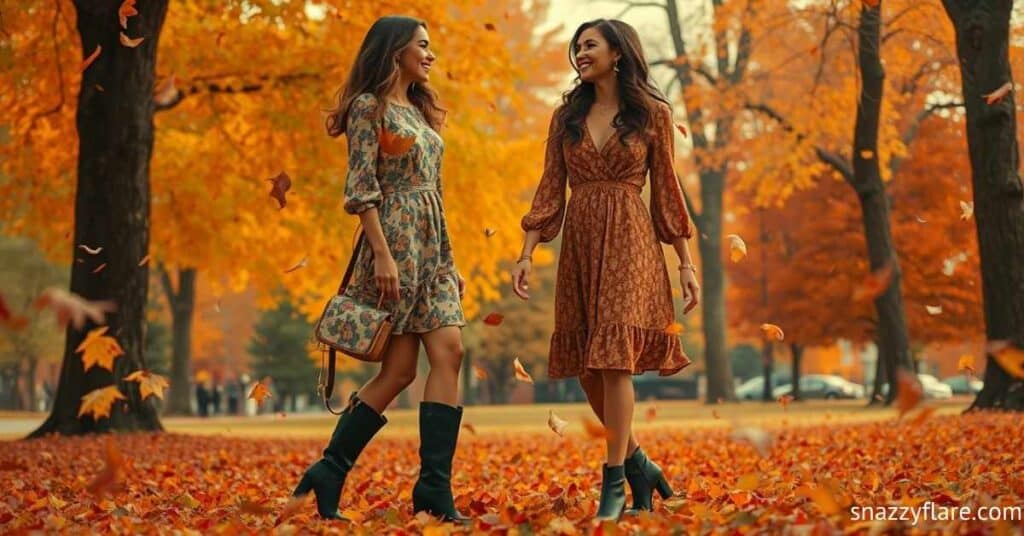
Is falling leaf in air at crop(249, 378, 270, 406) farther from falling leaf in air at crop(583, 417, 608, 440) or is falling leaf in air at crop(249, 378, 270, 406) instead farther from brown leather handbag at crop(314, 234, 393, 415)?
falling leaf in air at crop(583, 417, 608, 440)

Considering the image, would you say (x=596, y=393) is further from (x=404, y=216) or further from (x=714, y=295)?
(x=714, y=295)

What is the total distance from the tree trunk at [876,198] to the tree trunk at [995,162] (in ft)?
15.0

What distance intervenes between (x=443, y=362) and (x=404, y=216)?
0.61 m

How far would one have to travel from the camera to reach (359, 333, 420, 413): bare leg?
569 cm

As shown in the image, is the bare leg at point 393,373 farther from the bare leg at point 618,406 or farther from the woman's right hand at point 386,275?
the bare leg at point 618,406

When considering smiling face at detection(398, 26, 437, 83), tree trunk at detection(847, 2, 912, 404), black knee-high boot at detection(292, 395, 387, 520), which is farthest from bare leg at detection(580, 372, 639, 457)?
tree trunk at detection(847, 2, 912, 404)

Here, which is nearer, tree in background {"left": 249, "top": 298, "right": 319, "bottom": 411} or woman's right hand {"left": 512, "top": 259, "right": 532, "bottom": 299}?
woman's right hand {"left": 512, "top": 259, "right": 532, "bottom": 299}

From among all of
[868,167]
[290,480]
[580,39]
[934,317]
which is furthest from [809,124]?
[580,39]

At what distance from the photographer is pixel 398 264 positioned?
5.65 m

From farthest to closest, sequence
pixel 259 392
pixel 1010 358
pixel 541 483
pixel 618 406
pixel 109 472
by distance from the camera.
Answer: pixel 541 483, pixel 259 392, pixel 618 406, pixel 109 472, pixel 1010 358

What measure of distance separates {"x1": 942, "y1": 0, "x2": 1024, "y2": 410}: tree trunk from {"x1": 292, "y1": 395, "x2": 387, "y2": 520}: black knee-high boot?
27.6ft

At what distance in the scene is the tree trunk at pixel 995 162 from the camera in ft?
40.8

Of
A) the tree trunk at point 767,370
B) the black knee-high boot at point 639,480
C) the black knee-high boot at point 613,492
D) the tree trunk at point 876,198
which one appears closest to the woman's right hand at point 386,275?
the black knee-high boot at point 613,492

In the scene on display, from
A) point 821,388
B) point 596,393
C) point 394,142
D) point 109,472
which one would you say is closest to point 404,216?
point 394,142
